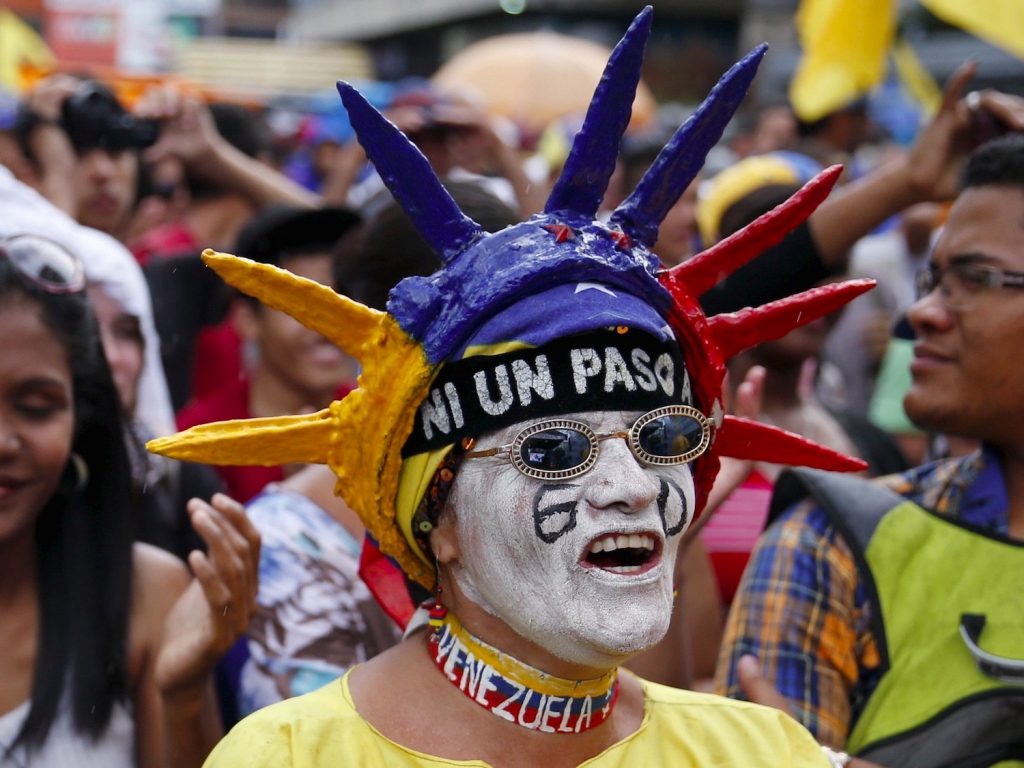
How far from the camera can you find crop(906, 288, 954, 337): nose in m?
3.00

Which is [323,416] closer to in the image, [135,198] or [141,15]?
[135,198]

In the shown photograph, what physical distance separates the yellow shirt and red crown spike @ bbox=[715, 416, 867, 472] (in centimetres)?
45

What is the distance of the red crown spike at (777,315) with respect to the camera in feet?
7.47

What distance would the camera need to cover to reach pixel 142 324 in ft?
12.4

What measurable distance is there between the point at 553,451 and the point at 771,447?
21.8 inches

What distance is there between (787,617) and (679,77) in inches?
1056

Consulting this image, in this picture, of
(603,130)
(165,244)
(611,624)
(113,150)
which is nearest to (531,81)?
(165,244)

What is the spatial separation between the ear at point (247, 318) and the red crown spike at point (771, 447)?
2260 millimetres

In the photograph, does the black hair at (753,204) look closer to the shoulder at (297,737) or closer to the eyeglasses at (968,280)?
the eyeglasses at (968,280)

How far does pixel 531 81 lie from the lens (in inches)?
428

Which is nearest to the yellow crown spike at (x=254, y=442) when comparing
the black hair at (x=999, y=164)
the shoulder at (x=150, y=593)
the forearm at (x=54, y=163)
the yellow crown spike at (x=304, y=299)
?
the yellow crown spike at (x=304, y=299)

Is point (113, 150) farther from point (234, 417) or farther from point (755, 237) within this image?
point (755, 237)

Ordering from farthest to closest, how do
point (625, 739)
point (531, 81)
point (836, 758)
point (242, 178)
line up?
point (531, 81)
point (242, 178)
point (836, 758)
point (625, 739)

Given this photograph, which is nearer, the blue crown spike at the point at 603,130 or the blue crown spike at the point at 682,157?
the blue crown spike at the point at 603,130
